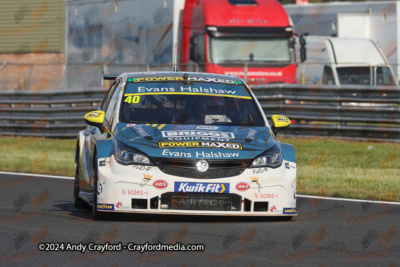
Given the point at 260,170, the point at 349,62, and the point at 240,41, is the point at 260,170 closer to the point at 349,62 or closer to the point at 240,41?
the point at 240,41

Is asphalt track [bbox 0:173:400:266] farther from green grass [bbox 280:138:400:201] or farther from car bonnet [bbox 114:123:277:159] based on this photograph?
green grass [bbox 280:138:400:201]

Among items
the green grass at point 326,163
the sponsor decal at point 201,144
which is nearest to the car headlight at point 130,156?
the sponsor decal at point 201,144

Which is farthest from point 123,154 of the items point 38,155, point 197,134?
point 38,155

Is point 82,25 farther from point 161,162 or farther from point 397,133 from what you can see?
point 161,162

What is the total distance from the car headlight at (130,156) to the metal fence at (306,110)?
11149mm

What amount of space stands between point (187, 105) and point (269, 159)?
1349 mm

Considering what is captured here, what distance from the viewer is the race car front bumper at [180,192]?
8375 millimetres

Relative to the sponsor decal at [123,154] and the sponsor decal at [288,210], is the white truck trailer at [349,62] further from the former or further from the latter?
the sponsor decal at [123,154]

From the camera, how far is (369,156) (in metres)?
17.2

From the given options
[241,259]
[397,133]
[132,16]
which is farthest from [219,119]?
[132,16]

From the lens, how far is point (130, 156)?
8508 millimetres

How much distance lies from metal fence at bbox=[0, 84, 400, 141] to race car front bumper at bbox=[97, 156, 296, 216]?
1071 cm

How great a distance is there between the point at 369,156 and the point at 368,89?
8.81ft

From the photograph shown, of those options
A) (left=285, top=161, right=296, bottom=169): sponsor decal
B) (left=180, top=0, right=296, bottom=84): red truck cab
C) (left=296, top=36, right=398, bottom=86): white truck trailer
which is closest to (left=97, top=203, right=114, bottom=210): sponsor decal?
(left=285, top=161, right=296, bottom=169): sponsor decal
